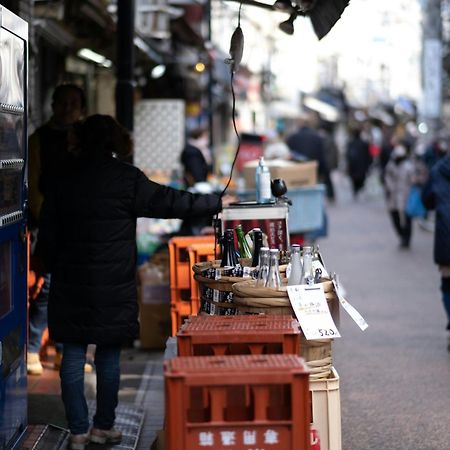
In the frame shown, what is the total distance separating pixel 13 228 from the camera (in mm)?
5707

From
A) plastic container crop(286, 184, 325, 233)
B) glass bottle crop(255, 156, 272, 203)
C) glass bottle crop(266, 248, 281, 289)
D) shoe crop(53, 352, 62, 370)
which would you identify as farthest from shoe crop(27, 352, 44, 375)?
plastic container crop(286, 184, 325, 233)

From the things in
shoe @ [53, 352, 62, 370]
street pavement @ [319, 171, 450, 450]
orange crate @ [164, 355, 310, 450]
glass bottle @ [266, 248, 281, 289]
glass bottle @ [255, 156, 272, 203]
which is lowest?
street pavement @ [319, 171, 450, 450]

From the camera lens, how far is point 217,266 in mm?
6141

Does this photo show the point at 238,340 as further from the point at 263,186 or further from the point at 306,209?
the point at 306,209

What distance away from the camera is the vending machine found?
5422mm

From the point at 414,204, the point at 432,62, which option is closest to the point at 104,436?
the point at 414,204

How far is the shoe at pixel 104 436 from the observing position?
646cm

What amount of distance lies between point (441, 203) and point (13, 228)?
4.59m

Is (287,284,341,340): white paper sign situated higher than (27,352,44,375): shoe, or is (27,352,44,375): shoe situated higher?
(287,284,341,340): white paper sign

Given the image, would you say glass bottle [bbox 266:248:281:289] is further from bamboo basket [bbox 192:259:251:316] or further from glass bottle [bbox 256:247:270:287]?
bamboo basket [bbox 192:259:251:316]

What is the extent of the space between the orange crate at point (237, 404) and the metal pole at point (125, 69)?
5.46m

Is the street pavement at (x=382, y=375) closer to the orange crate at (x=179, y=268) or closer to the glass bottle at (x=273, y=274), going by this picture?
the glass bottle at (x=273, y=274)

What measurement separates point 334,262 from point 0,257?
11.7 metres

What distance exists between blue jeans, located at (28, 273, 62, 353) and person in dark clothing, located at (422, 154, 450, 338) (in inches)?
124
